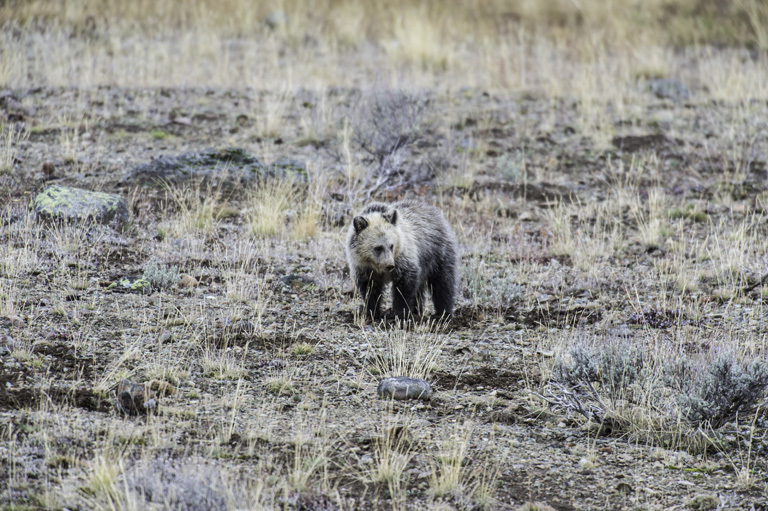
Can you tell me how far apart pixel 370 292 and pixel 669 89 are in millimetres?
12287

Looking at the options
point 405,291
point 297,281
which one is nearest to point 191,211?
point 297,281

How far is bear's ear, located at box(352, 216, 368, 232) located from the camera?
7.93 metres

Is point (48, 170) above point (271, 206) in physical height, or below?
above

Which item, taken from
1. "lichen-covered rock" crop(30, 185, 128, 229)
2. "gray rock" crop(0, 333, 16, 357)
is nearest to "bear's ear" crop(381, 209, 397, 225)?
"gray rock" crop(0, 333, 16, 357)

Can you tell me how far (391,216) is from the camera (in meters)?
8.09

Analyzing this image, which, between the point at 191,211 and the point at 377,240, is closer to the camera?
the point at 377,240

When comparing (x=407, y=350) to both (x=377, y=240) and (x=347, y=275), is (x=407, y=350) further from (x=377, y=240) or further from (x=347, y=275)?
(x=347, y=275)

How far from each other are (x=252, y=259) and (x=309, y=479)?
4917 mm

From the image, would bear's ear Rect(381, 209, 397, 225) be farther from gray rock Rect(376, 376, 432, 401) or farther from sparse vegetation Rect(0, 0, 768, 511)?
gray rock Rect(376, 376, 432, 401)

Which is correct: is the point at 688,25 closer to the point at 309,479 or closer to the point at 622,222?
the point at 622,222

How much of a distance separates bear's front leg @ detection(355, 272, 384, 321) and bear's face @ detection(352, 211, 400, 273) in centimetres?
12

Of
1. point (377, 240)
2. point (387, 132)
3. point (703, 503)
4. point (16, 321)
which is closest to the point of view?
point (703, 503)

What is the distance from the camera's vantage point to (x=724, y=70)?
736 inches

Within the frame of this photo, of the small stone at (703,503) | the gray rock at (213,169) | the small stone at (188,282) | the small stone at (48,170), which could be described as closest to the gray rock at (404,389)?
the small stone at (703,503)
